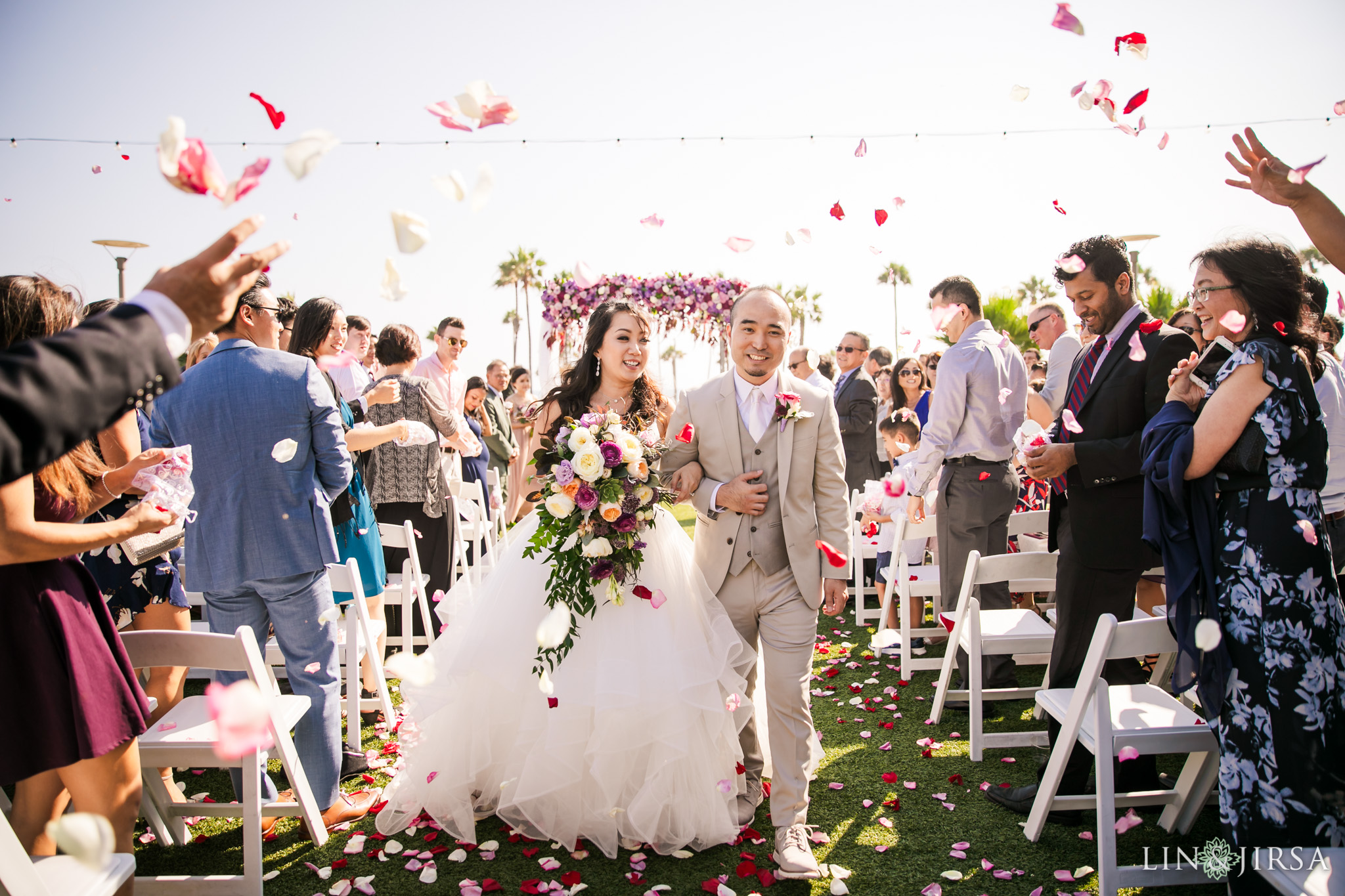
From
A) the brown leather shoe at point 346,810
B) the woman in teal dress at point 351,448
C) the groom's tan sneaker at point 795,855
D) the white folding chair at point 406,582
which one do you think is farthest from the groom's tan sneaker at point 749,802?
the white folding chair at point 406,582

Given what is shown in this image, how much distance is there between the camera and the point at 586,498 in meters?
3.00

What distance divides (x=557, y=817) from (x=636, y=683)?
720mm

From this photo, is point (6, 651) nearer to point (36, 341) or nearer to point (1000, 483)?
point (36, 341)

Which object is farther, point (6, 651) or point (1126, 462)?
point (1126, 462)

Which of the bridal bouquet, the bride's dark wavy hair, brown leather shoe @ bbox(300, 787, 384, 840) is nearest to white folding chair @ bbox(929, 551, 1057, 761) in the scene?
the bridal bouquet

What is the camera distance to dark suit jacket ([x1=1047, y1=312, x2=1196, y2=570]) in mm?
3131

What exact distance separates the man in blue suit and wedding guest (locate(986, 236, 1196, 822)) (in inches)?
125

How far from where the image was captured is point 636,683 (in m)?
2.99

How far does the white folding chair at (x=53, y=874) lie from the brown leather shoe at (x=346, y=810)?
128 cm

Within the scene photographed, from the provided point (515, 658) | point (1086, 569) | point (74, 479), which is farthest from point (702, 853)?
point (74, 479)

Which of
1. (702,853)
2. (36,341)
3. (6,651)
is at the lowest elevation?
(702,853)

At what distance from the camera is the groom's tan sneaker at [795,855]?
288 centimetres

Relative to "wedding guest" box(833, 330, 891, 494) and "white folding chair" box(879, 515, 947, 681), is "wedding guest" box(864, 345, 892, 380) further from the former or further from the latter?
"white folding chair" box(879, 515, 947, 681)

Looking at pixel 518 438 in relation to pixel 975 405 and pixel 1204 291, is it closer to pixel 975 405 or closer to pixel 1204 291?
pixel 975 405
